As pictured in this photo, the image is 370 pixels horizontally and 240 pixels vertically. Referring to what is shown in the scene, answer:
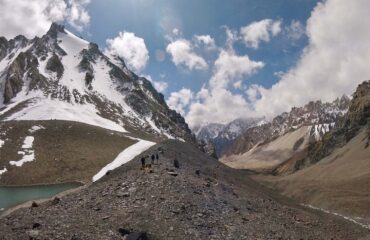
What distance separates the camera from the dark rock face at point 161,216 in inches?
1404

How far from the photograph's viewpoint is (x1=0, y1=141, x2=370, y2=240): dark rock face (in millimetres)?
35656

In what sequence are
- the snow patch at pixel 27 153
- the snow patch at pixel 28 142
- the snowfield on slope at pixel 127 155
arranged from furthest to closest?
1. the snow patch at pixel 28 142
2. the snow patch at pixel 27 153
3. the snowfield on slope at pixel 127 155

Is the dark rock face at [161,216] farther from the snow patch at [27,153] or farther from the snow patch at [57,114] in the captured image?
the snow patch at [57,114]

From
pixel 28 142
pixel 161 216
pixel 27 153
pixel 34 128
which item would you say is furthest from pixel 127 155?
pixel 161 216

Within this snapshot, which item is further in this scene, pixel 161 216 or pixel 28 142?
pixel 28 142

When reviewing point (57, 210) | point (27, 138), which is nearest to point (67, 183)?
point (27, 138)

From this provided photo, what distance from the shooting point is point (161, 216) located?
39594mm

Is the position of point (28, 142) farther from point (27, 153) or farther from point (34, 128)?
point (34, 128)

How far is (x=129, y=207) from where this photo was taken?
41.5 metres

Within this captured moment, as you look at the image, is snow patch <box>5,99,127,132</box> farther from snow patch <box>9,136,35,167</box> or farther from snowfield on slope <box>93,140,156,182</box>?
snowfield on slope <box>93,140,156,182</box>

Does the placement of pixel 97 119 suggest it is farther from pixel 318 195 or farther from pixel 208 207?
pixel 208 207

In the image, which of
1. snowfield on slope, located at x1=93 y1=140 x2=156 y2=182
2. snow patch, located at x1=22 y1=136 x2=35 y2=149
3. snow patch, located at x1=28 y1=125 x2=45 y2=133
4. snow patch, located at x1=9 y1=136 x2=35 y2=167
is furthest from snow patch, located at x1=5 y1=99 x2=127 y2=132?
snowfield on slope, located at x1=93 y1=140 x2=156 y2=182

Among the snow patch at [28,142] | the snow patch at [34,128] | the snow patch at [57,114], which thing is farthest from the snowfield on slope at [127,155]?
the snow patch at [57,114]

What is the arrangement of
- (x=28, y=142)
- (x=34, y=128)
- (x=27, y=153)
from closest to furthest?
(x=27, y=153), (x=28, y=142), (x=34, y=128)
